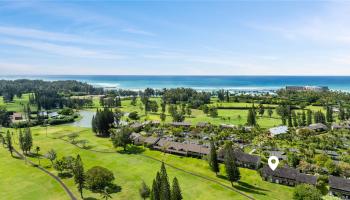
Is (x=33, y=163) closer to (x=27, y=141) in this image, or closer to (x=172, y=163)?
(x=27, y=141)

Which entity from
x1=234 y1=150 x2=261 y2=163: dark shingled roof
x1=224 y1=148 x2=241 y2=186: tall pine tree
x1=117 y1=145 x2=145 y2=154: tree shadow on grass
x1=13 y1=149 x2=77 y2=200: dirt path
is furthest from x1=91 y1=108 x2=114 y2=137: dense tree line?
x1=224 y1=148 x2=241 y2=186: tall pine tree

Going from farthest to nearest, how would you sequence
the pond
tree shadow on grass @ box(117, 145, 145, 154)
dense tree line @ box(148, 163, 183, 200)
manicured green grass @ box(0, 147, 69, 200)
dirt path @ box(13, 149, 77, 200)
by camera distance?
the pond, tree shadow on grass @ box(117, 145, 145, 154), manicured green grass @ box(0, 147, 69, 200), dirt path @ box(13, 149, 77, 200), dense tree line @ box(148, 163, 183, 200)

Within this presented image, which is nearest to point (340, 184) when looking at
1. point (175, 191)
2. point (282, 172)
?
point (282, 172)

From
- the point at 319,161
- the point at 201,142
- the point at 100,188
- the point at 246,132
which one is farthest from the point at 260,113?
the point at 100,188

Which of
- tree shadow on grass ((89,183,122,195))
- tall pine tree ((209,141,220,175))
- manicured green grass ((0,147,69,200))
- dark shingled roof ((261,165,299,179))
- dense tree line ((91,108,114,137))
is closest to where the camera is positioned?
manicured green grass ((0,147,69,200))

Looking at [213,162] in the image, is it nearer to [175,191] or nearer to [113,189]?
[175,191]

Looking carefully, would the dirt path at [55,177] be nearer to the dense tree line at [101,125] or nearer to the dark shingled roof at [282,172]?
the dense tree line at [101,125]

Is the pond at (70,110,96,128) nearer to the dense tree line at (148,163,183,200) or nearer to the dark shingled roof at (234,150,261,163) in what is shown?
the dark shingled roof at (234,150,261,163)
